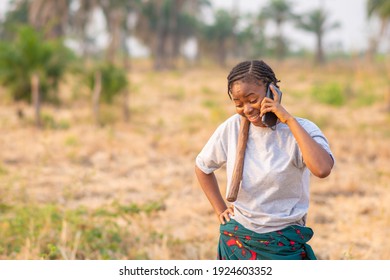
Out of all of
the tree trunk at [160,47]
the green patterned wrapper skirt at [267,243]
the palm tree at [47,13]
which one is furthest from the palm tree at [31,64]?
the tree trunk at [160,47]

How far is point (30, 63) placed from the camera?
10633 millimetres

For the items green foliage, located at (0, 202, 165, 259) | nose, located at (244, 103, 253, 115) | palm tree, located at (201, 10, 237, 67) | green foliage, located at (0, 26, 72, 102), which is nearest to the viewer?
nose, located at (244, 103, 253, 115)

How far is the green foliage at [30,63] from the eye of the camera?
33.9 feet

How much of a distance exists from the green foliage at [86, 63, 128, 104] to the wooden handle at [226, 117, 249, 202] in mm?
8956

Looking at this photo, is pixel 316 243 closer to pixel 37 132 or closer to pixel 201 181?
pixel 201 181

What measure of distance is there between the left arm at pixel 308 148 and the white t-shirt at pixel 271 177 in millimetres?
77

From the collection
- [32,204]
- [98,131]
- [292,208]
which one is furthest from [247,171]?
[98,131]

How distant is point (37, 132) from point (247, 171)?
7476mm

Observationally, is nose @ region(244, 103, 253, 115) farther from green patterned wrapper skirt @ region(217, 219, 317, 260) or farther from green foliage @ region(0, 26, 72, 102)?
green foliage @ region(0, 26, 72, 102)

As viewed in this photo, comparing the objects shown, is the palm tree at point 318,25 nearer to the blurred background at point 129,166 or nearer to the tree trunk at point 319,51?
the tree trunk at point 319,51

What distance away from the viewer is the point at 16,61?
416 inches

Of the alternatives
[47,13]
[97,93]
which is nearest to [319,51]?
[47,13]

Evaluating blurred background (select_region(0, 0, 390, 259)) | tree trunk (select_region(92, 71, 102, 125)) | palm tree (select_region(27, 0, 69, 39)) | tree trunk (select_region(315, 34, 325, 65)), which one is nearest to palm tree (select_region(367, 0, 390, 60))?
blurred background (select_region(0, 0, 390, 259))

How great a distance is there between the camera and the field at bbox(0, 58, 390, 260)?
380cm
